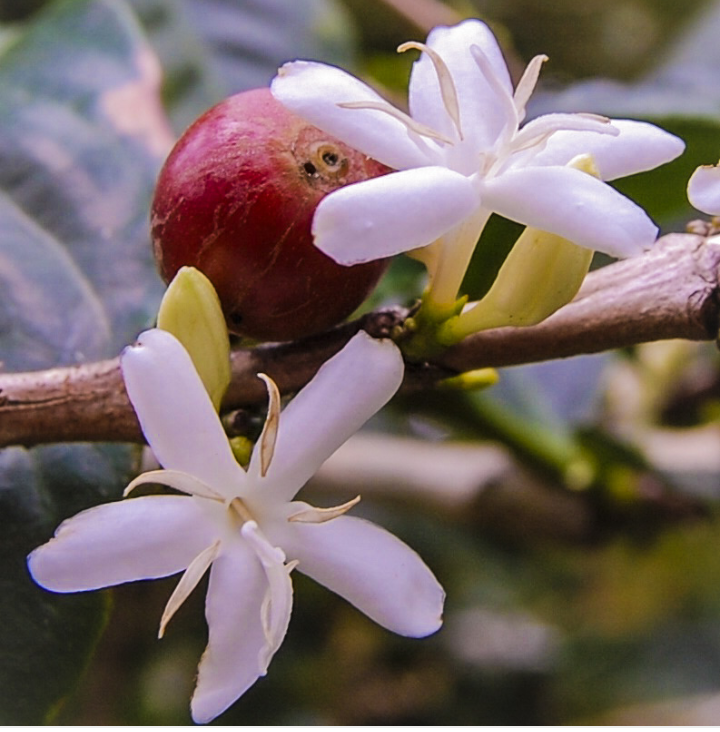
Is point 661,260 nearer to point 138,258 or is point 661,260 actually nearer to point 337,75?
point 337,75

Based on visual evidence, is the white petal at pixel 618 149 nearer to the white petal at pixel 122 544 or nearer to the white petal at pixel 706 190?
the white petal at pixel 706 190

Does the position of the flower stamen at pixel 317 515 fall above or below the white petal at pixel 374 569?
above

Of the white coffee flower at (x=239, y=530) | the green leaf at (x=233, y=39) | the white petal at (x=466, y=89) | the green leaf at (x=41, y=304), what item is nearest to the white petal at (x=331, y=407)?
the white coffee flower at (x=239, y=530)

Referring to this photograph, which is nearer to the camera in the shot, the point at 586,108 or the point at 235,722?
the point at 586,108

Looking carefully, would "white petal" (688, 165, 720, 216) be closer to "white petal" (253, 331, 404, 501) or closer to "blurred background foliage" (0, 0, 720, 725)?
"white petal" (253, 331, 404, 501)

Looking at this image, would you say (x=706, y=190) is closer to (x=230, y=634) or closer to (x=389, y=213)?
(x=389, y=213)

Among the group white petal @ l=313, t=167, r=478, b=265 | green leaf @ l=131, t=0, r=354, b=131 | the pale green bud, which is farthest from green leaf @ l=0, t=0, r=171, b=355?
white petal @ l=313, t=167, r=478, b=265

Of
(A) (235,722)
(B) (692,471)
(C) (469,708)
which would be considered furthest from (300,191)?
(C) (469,708)
